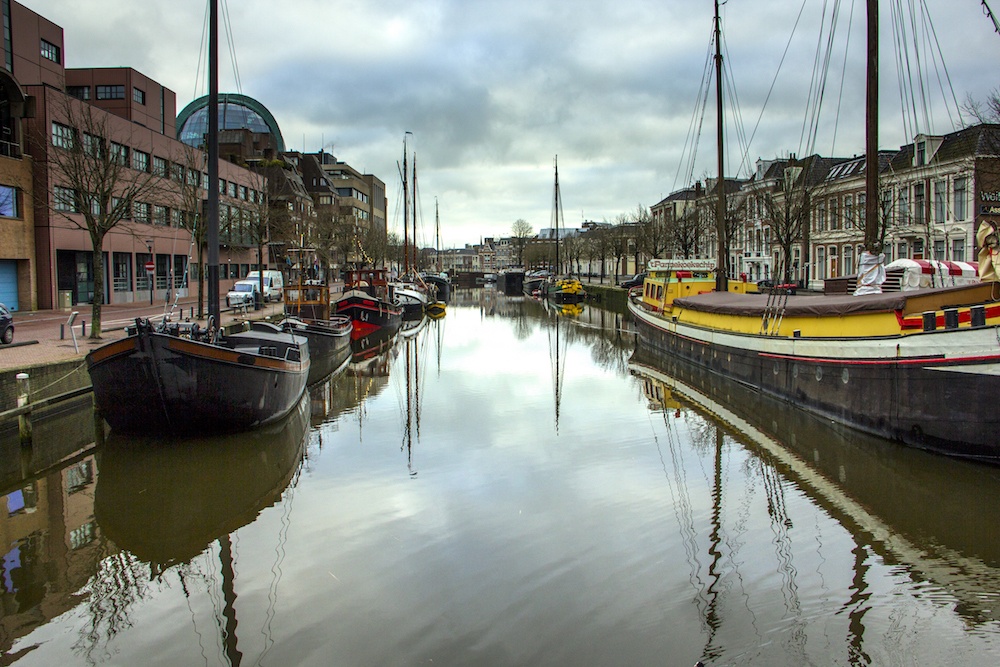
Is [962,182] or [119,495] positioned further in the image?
[962,182]

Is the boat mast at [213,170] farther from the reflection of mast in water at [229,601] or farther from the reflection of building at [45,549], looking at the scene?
the reflection of mast in water at [229,601]

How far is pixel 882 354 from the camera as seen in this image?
12672 mm

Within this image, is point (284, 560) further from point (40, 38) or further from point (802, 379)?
point (40, 38)

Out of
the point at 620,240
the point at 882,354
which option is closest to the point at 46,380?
the point at 882,354

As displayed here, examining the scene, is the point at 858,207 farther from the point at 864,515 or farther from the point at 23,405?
the point at 23,405

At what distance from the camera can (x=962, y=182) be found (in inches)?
1468

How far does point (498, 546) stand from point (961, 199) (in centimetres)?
3846

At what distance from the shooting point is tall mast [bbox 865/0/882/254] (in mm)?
16156

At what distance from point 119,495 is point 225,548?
2947 millimetres

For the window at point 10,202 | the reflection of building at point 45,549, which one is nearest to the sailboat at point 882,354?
the reflection of building at point 45,549

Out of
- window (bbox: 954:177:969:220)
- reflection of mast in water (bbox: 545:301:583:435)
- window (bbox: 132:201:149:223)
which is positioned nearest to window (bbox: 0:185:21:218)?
window (bbox: 132:201:149:223)

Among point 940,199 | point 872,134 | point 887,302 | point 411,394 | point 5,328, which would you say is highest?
point 940,199

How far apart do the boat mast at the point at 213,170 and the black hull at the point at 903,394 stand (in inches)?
464

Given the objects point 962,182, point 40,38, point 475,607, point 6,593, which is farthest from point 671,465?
point 40,38
